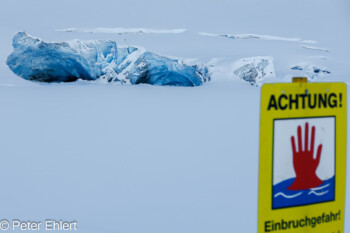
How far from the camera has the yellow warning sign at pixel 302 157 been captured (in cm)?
77

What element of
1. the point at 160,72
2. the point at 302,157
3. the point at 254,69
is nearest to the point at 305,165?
the point at 302,157

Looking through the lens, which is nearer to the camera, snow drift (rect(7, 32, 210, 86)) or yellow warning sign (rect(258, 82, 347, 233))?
yellow warning sign (rect(258, 82, 347, 233))

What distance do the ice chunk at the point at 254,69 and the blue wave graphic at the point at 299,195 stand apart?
214 inches

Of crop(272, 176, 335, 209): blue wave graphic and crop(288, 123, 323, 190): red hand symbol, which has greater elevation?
crop(288, 123, 323, 190): red hand symbol

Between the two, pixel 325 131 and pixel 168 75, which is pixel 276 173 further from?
pixel 168 75

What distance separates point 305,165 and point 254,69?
5746 millimetres

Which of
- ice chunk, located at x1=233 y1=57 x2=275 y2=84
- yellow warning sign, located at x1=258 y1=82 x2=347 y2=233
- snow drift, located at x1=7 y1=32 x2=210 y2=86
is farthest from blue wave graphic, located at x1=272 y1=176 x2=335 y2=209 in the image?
ice chunk, located at x1=233 y1=57 x2=275 y2=84

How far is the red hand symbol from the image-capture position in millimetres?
783

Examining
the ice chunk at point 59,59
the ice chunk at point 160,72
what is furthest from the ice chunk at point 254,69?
the ice chunk at point 59,59

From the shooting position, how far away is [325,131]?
2.65ft

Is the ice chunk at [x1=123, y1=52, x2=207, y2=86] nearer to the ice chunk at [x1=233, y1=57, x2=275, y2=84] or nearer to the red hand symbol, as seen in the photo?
the ice chunk at [x1=233, y1=57, x2=275, y2=84]

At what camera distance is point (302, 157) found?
787 mm

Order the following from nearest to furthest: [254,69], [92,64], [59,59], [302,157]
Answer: [302,157] → [59,59] → [92,64] → [254,69]

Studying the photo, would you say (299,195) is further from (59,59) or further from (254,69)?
(254,69)
